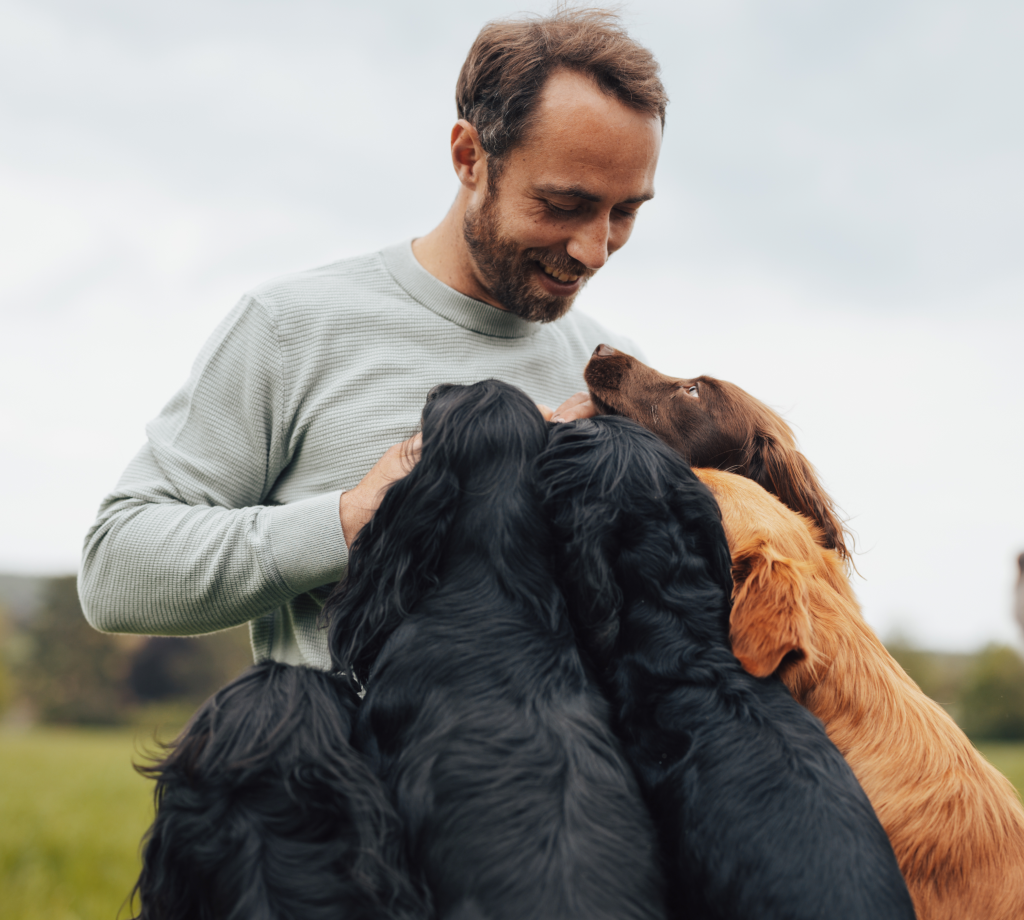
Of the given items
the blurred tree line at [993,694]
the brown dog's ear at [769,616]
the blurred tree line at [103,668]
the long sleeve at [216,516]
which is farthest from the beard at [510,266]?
the blurred tree line at [103,668]

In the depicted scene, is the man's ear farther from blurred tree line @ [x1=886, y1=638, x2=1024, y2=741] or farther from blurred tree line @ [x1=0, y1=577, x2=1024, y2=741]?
blurred tree line @ [x1=0, y1=577, x2=1024, y2=741]

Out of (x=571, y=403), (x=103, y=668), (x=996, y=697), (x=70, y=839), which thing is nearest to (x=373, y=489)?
(x=571, y=403)

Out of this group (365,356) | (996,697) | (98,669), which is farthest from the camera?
(98,669)

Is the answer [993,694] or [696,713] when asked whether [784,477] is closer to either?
[696,713]

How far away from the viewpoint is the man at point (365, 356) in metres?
2.18

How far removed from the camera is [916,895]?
1.81m

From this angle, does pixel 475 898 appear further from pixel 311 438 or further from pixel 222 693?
pixel 311 438

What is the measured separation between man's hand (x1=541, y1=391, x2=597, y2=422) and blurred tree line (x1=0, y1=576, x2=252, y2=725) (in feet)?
143

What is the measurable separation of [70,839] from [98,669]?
3953 centimetres

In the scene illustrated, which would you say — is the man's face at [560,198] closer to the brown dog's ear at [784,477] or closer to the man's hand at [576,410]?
the man's hand at [576,410]

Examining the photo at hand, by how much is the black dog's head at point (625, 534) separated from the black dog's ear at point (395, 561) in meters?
0.25

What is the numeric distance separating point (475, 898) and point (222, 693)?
66cm

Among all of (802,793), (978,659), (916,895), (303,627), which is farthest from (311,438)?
(978,659)

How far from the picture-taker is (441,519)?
1906 millimetres
